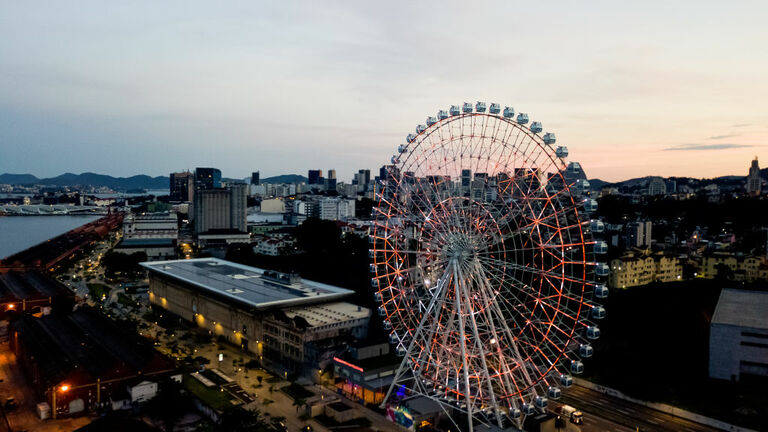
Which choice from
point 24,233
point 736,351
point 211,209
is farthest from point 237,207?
point 736,351

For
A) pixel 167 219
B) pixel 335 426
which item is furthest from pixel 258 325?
pixel 167 219

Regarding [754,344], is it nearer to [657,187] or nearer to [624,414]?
[624,414]

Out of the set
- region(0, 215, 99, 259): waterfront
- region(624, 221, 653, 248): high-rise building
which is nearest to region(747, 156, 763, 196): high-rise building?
region(624, 221, 653, 248): high-rise building

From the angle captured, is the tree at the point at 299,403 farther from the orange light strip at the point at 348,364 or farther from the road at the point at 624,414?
the road at the point at 624,414

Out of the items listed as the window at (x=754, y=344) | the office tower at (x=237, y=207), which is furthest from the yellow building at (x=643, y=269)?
the office tower at (x=237, y=207)

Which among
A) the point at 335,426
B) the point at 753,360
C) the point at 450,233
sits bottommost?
the point at 335,426

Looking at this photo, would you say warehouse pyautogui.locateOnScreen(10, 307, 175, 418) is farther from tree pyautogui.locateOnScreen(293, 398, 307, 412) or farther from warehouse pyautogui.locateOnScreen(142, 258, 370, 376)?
tree pyautogui.locateOnScreen(293, 398, 307, 412)

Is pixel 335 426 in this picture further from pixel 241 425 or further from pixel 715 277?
pixel 715 277
